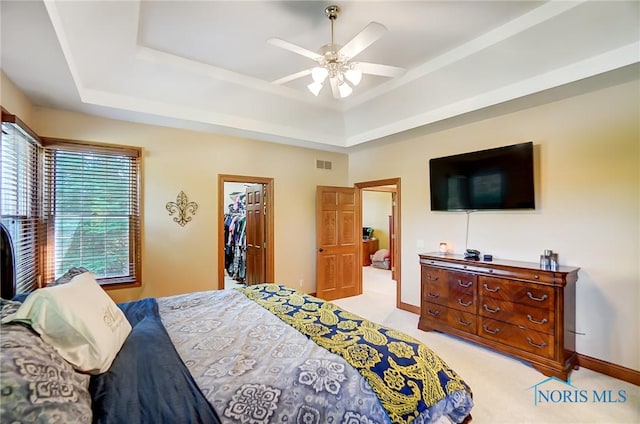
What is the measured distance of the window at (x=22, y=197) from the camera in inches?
89.6

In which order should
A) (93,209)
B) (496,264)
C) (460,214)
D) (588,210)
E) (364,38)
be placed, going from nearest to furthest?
(364,38)
(588,210)
(496,264)
(93,209)
(460,214)

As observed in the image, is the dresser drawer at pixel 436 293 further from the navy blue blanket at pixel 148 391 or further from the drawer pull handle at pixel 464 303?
the navy blue blanket at pixel 148 391

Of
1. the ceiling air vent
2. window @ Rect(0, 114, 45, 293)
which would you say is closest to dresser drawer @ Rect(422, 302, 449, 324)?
the ceiling air vent

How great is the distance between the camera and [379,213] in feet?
30.4

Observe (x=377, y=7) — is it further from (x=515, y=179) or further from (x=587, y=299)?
(x=587, y=299)

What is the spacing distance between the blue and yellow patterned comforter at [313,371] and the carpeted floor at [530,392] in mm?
1030

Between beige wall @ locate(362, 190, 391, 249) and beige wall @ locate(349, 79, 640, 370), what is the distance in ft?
17.4

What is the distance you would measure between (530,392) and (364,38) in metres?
3.03

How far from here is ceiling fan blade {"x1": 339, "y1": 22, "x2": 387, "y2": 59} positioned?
6.12 ft

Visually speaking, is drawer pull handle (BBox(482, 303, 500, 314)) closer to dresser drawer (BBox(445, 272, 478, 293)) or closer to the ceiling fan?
dresser drawer (BBox(445, 272, 478, 293))

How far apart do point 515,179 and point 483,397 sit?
2.20m

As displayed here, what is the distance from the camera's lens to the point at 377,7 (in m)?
2.33

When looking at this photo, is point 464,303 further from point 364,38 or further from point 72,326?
point 72,326

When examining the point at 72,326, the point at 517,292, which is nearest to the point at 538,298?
the point at 517,292
